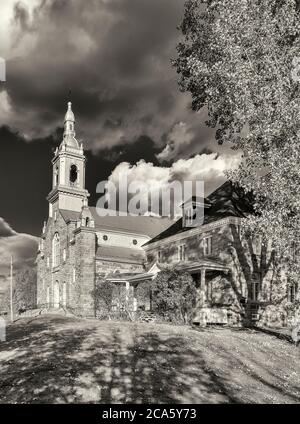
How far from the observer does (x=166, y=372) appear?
13039mm

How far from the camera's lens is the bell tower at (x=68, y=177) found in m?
47.3

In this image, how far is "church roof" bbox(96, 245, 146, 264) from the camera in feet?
143

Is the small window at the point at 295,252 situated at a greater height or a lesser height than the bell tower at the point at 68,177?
lesser

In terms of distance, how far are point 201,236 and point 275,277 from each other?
607cm

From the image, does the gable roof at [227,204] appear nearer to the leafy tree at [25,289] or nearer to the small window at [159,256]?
the small window at [159,256]

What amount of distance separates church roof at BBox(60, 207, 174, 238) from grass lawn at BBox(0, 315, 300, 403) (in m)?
27.2

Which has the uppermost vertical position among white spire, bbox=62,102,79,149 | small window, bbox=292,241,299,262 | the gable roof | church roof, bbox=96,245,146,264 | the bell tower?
white spire, bbox=62,102,79,149

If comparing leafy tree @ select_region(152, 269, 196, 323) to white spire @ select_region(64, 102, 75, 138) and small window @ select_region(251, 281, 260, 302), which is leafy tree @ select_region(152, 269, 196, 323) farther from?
white spire @ select_region(64, 102, 75, 138)

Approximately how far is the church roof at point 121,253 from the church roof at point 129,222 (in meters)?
2.31

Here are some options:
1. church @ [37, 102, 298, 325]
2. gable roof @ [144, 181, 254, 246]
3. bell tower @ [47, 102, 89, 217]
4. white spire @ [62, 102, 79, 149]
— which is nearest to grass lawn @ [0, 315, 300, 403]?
church @ [37, 102, 298, 325]

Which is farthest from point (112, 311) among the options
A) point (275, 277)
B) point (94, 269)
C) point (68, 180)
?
point (68, 180)

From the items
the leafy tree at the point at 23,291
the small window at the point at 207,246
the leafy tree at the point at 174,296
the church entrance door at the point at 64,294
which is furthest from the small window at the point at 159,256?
the leafy tree at the point at 23,291

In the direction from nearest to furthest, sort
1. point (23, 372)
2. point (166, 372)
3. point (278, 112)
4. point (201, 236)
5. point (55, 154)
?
point (23, 372), point (166, 372), point (278, 112), point (201, 236), point (55, 154)

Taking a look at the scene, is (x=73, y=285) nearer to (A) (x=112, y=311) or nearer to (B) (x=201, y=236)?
(A) (x=112, y=311)
